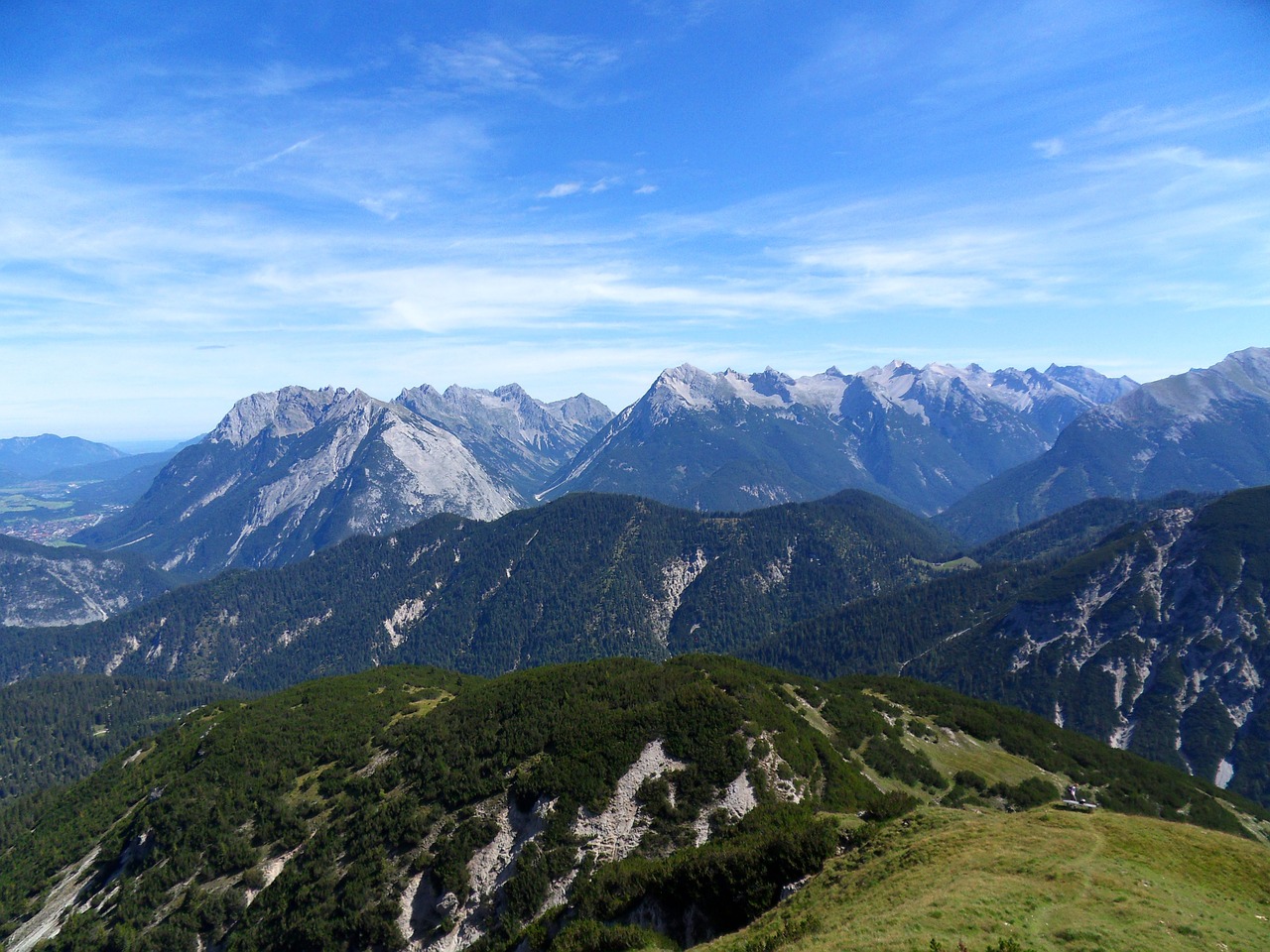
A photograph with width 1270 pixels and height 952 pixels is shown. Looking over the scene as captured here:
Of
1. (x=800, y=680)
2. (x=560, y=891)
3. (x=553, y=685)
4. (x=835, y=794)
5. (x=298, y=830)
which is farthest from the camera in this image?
(x=800, y=680)

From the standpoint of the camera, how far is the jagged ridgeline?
54.3 metres

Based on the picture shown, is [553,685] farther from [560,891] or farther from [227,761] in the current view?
[227,761]

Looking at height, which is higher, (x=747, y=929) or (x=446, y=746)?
(x=747, y=929)

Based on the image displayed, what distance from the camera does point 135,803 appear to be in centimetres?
13288

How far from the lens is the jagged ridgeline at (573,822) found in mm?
54312

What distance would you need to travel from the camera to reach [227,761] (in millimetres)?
122500

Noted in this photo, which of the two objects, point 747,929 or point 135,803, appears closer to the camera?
point 747,929

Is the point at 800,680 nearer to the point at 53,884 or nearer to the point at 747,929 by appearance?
the point at 747,929

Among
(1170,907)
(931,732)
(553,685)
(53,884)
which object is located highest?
(1170,907)

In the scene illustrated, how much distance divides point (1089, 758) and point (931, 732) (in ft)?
159

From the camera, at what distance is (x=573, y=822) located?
8269 centimetres

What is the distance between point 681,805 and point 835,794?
2405 cm

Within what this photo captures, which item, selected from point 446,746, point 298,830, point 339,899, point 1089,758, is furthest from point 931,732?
point 298,830

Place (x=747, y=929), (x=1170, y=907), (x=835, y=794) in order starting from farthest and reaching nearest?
1. (x=835, y=794)
2. (x=747, y=929)
3. (x=1170, y=907)
